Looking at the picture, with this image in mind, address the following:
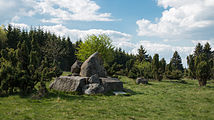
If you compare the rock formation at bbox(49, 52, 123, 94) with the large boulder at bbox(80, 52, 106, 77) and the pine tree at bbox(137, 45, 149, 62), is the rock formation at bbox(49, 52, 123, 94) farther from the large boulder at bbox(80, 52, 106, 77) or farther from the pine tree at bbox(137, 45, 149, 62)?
the pine tree at bbox(137, 45, 149, 62)

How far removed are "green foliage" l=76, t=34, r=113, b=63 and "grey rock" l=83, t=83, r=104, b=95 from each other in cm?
2761

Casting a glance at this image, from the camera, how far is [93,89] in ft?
53.0

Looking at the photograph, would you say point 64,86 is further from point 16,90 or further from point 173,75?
point 173,75

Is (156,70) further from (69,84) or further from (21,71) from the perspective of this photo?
(21,71)

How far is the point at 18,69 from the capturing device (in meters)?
13.8

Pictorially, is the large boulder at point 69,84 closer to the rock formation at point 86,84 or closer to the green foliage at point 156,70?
the rock formation at point 86,84

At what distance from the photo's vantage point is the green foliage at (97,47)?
44.4 m

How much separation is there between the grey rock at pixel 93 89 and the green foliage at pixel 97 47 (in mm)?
27611

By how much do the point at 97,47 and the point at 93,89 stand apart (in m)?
29.5

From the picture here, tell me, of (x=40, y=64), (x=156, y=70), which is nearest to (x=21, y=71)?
(x=40, y=64)

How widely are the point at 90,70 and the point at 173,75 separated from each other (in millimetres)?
32830

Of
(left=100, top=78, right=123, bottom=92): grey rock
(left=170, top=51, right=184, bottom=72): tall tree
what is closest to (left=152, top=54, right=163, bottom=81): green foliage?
(left=100, top=78, right=123, bottom=92): grey rock

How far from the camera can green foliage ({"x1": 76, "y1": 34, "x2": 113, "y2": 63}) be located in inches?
1748

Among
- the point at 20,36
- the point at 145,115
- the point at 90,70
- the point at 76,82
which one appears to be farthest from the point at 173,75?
the point at 20,36
